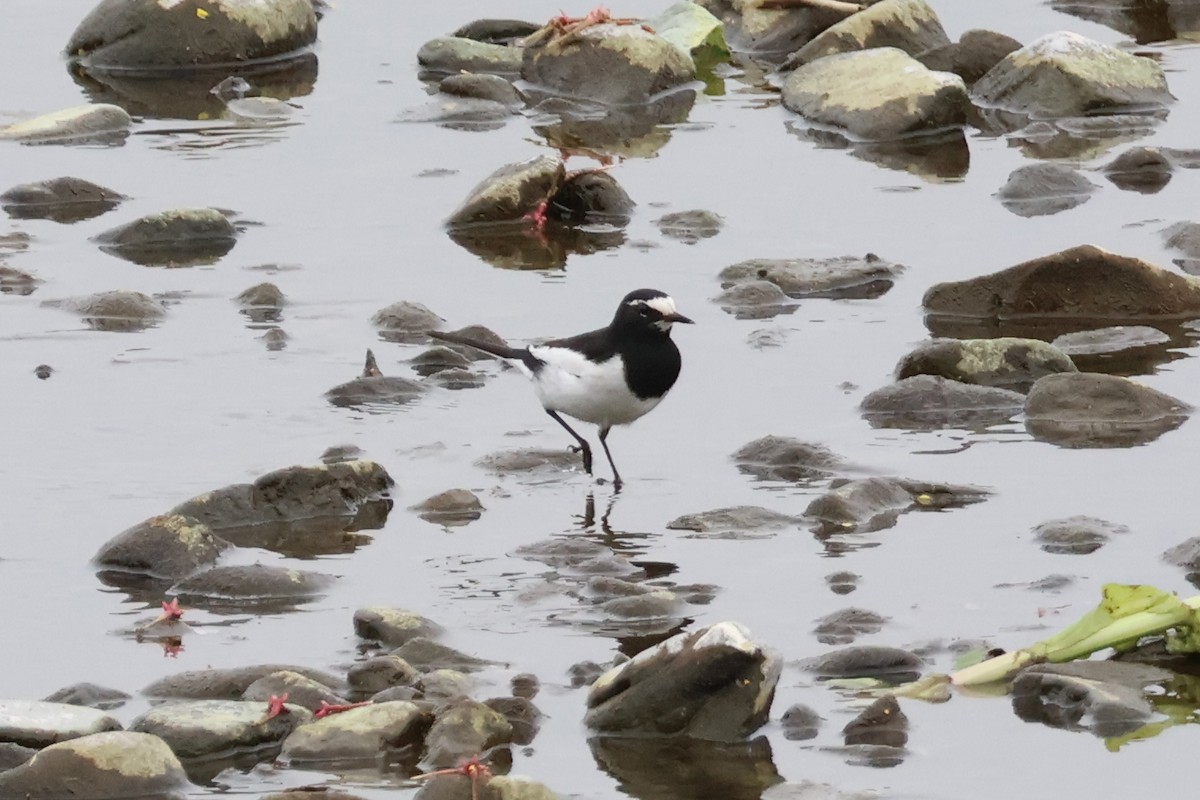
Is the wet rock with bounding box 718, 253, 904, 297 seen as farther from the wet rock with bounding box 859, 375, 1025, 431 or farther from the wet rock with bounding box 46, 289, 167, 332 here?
the wet rock with bounding box 46, 289, 167, 332

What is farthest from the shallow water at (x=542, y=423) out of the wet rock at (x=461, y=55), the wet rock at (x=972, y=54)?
the wet rock at (x=972, y=54)

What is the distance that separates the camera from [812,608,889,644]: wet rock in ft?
25.3

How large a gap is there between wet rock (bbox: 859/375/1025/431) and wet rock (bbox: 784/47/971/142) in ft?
19.5

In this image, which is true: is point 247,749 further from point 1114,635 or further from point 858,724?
point 1114,635

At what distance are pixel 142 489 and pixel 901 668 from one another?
3.78 meters

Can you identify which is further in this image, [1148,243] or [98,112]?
[98,112]

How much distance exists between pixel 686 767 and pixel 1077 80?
427 inches

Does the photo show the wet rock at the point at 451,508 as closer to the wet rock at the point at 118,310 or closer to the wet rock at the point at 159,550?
the wet rock at the point at 159,550

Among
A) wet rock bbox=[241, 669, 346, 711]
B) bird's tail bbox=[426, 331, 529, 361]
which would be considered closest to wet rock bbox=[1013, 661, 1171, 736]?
wet rock bbox=[241, 669, 346, 711]

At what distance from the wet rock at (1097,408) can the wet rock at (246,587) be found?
3630 mm

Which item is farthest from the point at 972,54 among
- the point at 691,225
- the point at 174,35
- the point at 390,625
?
the point at 390,625

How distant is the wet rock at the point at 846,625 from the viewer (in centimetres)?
771

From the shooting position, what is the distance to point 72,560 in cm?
871

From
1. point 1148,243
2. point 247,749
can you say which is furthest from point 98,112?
point 247,749
